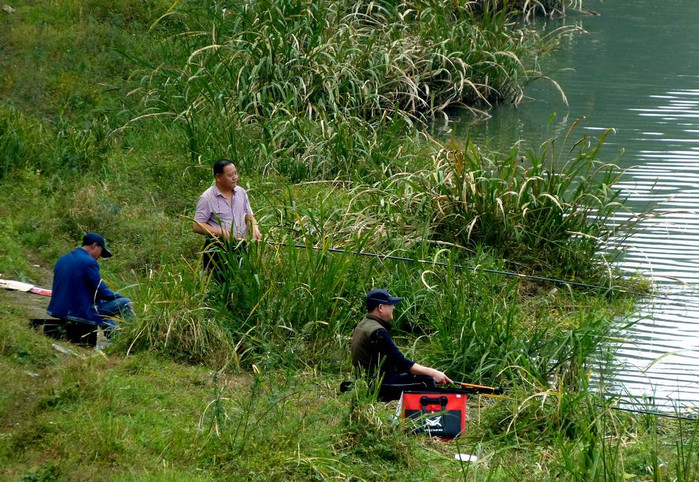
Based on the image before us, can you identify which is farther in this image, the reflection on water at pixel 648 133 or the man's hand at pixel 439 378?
the reflection on water at pixel 648 133

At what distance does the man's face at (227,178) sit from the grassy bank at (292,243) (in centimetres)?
54

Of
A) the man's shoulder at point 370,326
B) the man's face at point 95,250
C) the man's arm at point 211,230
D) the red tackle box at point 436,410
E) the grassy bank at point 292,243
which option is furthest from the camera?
the man's arm at point 211,230

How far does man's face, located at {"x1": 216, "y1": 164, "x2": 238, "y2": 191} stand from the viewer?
360 inches

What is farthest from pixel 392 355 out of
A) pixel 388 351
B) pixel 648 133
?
pixel 648 133

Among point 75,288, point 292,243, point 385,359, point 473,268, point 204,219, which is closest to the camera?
point 385,359

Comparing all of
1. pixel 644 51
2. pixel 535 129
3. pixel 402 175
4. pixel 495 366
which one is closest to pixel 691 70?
pixel 644 51

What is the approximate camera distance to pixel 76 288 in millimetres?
8688

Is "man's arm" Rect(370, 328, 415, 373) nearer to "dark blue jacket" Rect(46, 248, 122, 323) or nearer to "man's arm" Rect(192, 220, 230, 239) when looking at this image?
"man's arm" Rect(192, 220, 230, 239)

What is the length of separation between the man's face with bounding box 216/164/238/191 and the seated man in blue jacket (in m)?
1.09

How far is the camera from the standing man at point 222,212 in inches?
360

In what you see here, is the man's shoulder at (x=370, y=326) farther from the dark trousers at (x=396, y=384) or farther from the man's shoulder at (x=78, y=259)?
the man's shoulder at (x=78, y=259)

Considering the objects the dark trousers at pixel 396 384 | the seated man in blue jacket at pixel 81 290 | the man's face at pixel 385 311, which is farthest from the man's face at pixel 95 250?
the dark trousers at pixel 396 384

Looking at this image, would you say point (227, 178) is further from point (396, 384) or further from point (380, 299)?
point (396, 384)

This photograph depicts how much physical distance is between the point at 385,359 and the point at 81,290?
2.65 metres
